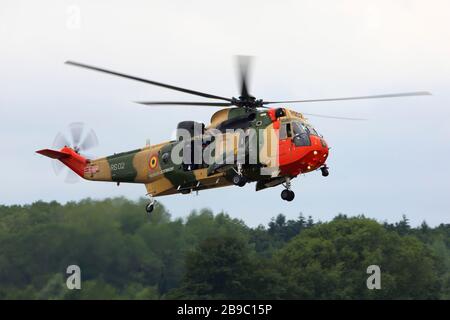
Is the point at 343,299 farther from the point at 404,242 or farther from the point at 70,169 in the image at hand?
the point at 70,169

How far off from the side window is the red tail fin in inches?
402

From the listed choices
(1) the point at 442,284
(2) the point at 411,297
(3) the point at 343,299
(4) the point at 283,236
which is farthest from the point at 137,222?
(4) the point at 283,236

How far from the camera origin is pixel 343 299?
233 ft

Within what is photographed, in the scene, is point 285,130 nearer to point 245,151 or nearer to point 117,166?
point 245,151

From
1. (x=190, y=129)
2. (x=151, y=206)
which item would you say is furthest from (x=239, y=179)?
(x=151, y=206)

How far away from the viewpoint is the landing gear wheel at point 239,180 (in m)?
50.7

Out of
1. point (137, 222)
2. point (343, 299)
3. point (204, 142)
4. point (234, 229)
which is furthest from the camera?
point (343, 299)

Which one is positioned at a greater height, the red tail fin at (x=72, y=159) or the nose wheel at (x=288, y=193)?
the red tail fin at (x=72, y=159)

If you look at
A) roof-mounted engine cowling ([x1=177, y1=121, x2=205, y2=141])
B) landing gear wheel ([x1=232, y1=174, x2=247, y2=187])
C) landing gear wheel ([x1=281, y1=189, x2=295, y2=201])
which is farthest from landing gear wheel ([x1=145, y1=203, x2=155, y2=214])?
landing gear wheel ([x1=281, y1=189, x2=295, y2=201])

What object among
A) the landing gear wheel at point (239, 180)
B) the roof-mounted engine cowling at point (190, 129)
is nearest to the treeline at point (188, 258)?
the roof-mounted engine cowling at point (190, 129)

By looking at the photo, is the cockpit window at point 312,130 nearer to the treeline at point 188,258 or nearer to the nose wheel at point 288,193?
the nose wheel at point 288,193

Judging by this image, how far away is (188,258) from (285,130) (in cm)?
1227
